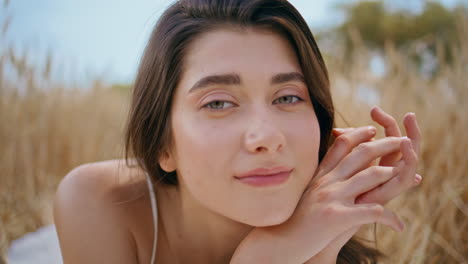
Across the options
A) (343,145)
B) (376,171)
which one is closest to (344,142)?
(343,145)

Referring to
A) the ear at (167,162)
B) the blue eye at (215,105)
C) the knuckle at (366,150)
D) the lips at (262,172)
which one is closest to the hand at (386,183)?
the knuckle at (366,150)

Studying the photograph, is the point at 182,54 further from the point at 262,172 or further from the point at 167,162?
the point at 262,172

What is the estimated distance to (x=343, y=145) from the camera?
2.06 m

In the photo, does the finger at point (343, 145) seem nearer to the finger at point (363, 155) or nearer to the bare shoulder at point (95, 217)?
the finger at point (363, 155)

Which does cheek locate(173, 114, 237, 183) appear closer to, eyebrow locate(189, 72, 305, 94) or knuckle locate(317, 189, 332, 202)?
eyebrow locate(189, 72, 305, 94)

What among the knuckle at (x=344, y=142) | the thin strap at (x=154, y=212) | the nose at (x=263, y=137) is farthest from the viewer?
the thin strap at (x=154, y=212)

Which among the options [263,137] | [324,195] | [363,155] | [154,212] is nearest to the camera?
[263,137]

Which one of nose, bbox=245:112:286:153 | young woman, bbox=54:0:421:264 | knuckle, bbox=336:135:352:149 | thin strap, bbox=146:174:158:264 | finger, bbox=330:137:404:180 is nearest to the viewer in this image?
nose, bbox=245:112:286:153

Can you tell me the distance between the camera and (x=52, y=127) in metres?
4.74

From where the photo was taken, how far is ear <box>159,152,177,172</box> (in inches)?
81.5

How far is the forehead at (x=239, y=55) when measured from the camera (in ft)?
5.73

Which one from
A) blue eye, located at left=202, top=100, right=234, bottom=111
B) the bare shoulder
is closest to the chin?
blue eye, located at left=202, top=100, right=234, bottom=111

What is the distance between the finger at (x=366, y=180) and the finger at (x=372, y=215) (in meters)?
0.06

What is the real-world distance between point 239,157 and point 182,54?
581mm
